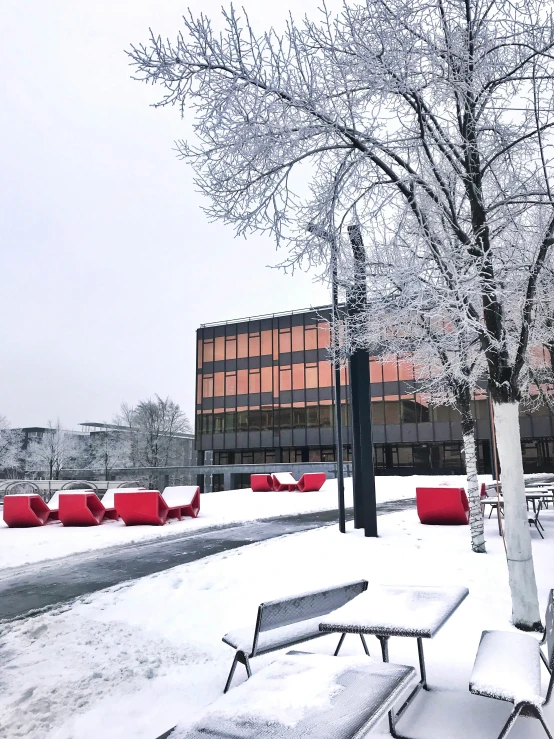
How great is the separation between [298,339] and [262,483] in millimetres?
22032

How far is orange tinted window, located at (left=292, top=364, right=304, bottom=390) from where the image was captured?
154 feet

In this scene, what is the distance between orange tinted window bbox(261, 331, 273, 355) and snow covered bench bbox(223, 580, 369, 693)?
43.8 metres

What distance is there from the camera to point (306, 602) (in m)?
4.21

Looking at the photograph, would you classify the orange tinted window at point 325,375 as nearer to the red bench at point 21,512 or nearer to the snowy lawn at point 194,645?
the red bench at point 21,512

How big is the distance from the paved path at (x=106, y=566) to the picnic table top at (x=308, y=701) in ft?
15.2

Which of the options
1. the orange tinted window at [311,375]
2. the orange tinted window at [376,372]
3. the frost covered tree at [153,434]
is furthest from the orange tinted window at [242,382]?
the orange tinted window at [376,372]

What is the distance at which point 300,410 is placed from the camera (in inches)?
1833

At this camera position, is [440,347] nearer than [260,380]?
Yes

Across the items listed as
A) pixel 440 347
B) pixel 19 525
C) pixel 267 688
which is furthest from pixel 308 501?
pixel 267 688

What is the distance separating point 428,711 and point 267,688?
61.9 inches

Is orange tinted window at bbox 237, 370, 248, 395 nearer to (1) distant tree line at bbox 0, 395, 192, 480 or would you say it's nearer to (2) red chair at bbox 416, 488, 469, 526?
(1) distant tree line at bbox 0, 395, 192, 480

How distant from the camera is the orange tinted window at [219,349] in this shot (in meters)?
51.1

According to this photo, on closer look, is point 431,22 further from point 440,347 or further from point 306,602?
point 306,602

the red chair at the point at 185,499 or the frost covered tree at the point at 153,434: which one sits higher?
the frost covered tree at the point at 153,434
